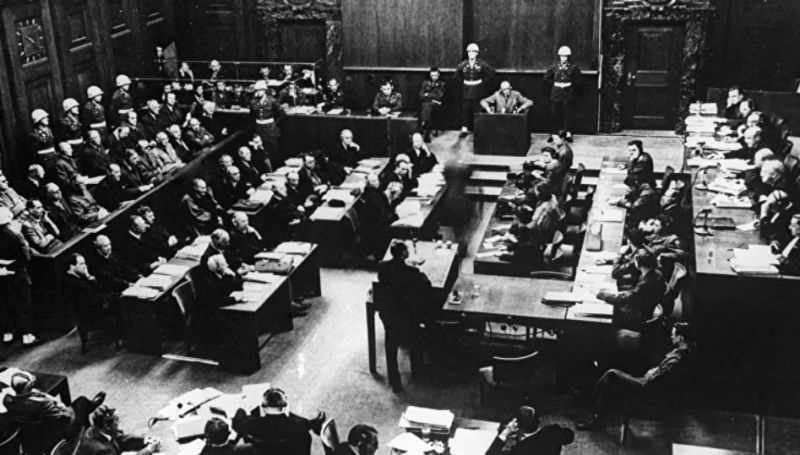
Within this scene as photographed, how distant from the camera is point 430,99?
55.0 feet

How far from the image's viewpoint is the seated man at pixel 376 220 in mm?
12453

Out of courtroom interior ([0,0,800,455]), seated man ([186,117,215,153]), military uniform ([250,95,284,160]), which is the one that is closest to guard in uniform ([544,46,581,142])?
courtroom interior ([0,0,800,455])

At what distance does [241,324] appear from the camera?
9.60m

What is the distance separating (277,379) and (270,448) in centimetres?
257

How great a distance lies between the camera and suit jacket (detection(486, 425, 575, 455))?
22.0 feet

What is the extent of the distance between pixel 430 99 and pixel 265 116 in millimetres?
3266

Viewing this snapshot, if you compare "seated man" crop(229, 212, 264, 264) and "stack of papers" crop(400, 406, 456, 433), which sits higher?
"seated man" crop(229, 212, 264, 264)

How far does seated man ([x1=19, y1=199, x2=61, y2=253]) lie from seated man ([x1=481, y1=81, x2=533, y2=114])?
783 centimetres

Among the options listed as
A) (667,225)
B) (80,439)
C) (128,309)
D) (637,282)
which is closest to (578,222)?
(667,225)

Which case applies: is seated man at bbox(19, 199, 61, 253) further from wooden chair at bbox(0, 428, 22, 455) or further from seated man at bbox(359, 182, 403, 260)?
seated man at bbox(359, 182, 403, 260)

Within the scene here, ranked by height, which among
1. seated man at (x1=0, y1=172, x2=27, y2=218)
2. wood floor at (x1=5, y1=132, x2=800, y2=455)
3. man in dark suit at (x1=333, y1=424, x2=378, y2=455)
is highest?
seated man at (x1=0, y1=172, x2=27, y2=218)

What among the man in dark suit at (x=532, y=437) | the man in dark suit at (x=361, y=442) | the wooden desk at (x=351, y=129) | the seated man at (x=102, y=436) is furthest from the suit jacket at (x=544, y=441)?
the wooden desk at (x=351, y=129)

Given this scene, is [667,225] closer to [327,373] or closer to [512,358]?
[512,358]

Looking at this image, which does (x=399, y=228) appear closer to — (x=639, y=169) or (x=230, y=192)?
(x=230, y=192)
